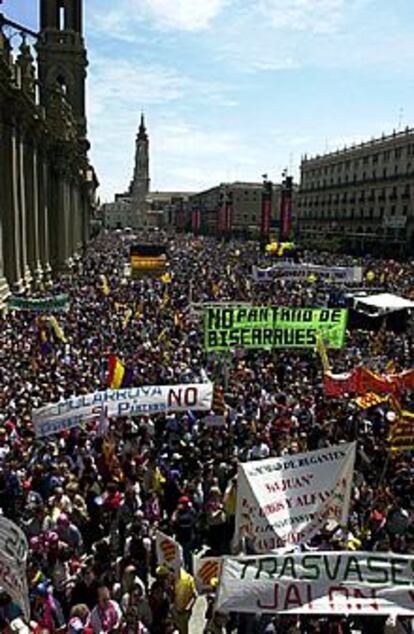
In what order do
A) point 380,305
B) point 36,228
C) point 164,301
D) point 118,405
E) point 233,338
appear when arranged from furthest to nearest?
1. point 36,228
2. point 164,301
3. point 380,305
4. point 233,338
5. point 118,405

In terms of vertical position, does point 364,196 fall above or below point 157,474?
above

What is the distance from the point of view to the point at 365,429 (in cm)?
1411

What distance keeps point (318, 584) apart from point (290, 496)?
1.94 meters

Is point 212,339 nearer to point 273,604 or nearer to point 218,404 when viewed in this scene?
point 218,404

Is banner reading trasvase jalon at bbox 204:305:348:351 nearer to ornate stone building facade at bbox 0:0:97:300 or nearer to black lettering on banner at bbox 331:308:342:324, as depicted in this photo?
black lettering on banner at bbox 331:308:342:324

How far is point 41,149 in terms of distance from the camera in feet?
142

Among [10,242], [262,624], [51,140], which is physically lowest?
[262,624]

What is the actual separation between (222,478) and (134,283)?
2762 cm

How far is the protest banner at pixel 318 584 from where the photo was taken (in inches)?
239

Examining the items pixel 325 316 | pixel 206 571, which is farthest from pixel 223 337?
pixel 206 571

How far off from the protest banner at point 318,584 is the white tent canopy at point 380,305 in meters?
16.4

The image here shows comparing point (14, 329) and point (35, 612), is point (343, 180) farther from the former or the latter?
point (35, 612)

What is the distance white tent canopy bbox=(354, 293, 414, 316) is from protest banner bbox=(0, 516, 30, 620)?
17.2 meters

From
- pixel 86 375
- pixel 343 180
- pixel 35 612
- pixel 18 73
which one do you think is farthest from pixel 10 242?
pixel 343 180
